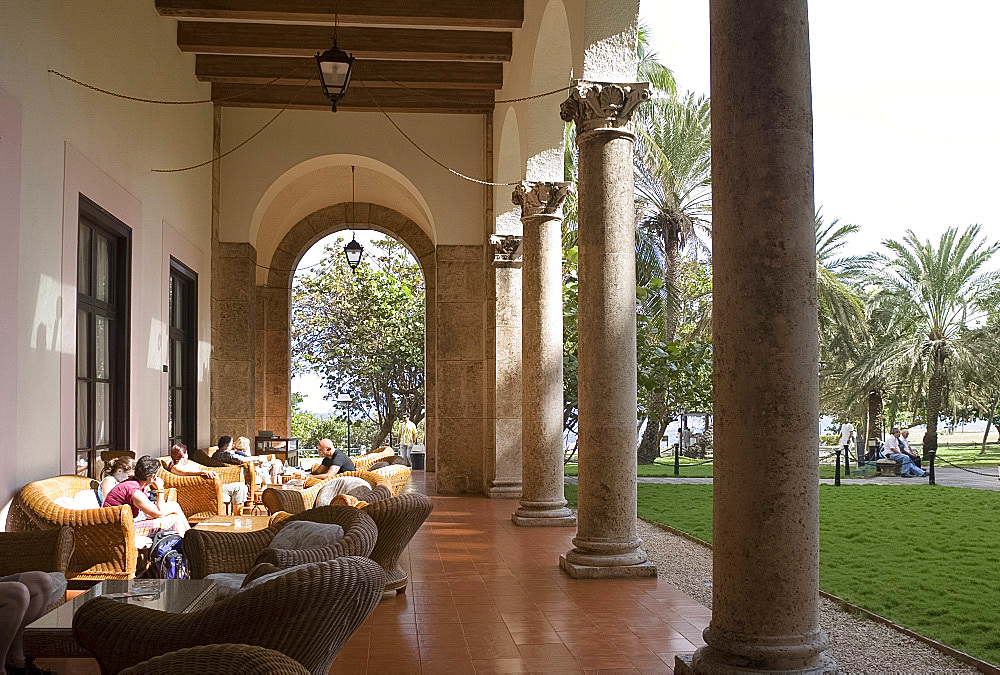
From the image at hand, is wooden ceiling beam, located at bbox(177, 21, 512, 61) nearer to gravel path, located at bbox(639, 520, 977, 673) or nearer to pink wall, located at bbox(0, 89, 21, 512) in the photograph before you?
pink wall, located at bbox(0, 89, 21, 512)

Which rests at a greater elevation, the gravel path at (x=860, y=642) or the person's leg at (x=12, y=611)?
the person's leg at (x=12, y=611)

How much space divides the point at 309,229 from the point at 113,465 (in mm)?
13559

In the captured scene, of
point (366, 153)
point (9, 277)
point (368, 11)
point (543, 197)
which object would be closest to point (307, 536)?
point (9, 277)

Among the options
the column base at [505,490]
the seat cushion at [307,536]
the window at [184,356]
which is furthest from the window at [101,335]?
the column base at [505,490]

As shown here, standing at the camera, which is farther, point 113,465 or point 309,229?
point 309,229

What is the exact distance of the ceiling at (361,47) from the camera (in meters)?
11.5

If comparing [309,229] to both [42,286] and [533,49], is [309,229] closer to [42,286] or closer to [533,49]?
[533,49]

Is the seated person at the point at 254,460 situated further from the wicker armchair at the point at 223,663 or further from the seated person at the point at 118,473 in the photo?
the wicker armchair at the point at 223,663

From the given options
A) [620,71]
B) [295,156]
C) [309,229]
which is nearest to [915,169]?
[309,229]

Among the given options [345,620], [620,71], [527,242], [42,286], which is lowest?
[345,620]

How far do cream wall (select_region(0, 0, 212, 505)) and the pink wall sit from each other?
0.08m

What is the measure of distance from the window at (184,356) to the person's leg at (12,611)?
9.40 meters

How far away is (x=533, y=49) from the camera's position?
36.2 feet

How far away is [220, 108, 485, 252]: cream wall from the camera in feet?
51.4
